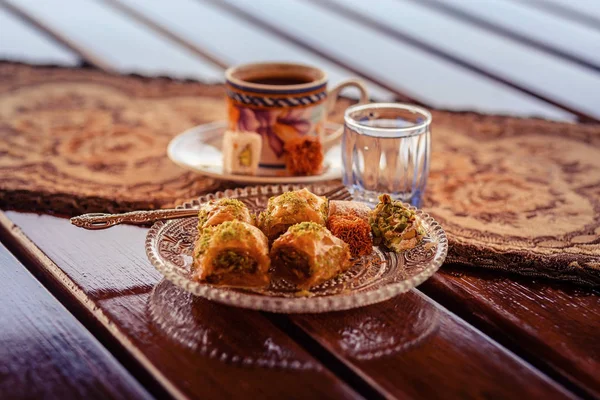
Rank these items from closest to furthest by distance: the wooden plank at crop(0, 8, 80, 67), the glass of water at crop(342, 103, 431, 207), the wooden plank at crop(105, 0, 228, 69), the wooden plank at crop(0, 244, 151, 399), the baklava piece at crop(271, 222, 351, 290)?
1. the wooden plank at crop(0, 244, 151, 399)
2. the baklava piece at crop(271, 222, 351, 290)
3. the glass of water at crop(342, 103, 431, 207)
4. the wooden plank at crop(0, 8, 80, 67)
5. the wooden plank at crop(105, 0, 228, 69)

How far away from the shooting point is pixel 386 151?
1.04m

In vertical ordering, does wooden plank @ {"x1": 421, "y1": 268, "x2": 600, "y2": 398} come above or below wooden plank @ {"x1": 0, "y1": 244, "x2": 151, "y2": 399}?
above

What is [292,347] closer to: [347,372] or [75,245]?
[347,372]

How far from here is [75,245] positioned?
0.94 metres

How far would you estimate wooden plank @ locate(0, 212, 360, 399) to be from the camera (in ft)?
2.21

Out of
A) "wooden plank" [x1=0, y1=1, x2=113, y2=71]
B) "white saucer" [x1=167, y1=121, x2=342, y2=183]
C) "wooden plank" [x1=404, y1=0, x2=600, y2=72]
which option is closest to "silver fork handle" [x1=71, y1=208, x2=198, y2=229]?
"white saucer" [x1=167, y1=121, x2=342, y2=183]

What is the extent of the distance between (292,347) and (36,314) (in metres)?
0.28

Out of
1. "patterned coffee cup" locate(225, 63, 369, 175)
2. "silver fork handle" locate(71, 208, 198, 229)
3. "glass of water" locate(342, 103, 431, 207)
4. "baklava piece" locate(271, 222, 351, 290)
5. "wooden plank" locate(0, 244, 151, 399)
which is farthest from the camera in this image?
"patterned coffee cup" locate(225, 63, 369, 175)

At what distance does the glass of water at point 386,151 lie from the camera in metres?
1.04

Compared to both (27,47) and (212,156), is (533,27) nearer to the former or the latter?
(212,156)

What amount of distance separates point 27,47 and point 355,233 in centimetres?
165

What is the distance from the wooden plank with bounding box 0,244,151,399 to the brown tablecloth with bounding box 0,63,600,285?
265 mm

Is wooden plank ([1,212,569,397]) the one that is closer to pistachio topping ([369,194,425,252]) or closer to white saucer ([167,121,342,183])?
pistachio topping ([369,194,425,252])

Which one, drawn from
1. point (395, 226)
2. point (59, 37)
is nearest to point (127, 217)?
point (395, 226)
